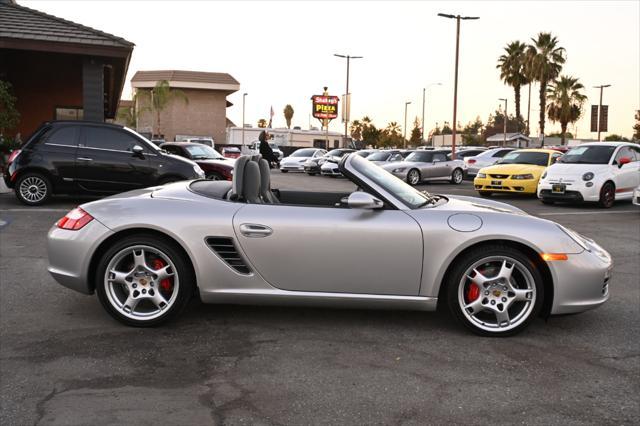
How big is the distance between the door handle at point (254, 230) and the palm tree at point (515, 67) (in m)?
53.6

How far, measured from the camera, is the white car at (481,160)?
84.4 ft

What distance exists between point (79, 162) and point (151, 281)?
7.88 metres

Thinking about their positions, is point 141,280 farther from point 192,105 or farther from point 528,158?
point 192,105

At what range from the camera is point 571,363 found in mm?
4004

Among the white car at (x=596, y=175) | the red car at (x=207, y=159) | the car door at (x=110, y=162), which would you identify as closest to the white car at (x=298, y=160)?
the red car at (x=207, y=159)

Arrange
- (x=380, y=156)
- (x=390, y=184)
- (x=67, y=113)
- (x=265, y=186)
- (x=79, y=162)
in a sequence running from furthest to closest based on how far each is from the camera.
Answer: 1. (x=380, y=156)
2. (x=67, y=113)
3. (x=79, y=162)
4. (x=265, y=186)
5. (x=390, y=184)

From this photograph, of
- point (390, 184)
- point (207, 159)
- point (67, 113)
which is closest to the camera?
point (390, 184)

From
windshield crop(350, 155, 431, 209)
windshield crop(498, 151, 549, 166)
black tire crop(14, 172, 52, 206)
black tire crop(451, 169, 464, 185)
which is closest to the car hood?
windshield crop(498, 151, 549, 166)

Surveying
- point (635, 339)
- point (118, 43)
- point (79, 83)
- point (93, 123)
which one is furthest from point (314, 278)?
point (79, 83)

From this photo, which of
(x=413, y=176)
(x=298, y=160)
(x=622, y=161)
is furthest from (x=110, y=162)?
(x=298, y=160)

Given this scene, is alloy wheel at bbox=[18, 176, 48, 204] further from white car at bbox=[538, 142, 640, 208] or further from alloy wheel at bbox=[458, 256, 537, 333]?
white car at bbox=[538, 142, 640, 208]

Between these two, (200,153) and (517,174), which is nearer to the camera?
(200,153)

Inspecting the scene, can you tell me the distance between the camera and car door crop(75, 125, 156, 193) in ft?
38.1

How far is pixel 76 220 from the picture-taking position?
4645mm
